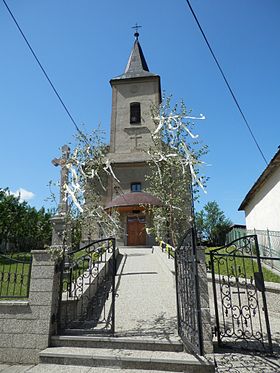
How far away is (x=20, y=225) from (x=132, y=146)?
65.8 ft

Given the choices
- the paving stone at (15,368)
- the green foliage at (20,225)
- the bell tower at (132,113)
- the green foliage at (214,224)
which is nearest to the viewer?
the paving stone at (15,368)

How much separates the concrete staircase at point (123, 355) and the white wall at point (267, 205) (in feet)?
35.1

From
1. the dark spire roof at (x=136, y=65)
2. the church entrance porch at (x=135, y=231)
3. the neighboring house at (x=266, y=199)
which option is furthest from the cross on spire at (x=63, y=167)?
the dark spire roof at (x=136, y=65)

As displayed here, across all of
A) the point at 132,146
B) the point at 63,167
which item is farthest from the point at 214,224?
the point at 63,167

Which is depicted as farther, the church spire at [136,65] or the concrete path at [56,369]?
the church spire at [136,65]

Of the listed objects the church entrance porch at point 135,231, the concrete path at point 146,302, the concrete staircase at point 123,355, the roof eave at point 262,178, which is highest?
the roof eave at point 262,178

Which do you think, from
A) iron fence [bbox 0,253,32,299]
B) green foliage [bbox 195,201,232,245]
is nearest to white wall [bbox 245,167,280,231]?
iron fence [bbox 0,253,32,299]

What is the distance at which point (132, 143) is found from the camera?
879 inches

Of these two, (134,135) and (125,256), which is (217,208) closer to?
(134,135)

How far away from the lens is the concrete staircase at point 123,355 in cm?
382

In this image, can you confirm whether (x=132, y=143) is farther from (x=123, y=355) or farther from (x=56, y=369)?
(x=56, y=369)

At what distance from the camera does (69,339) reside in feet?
14.9

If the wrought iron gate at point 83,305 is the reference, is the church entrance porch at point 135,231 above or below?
above

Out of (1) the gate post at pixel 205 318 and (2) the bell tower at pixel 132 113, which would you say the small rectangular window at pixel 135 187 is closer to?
(2) the bell tower at pixel 132 113
